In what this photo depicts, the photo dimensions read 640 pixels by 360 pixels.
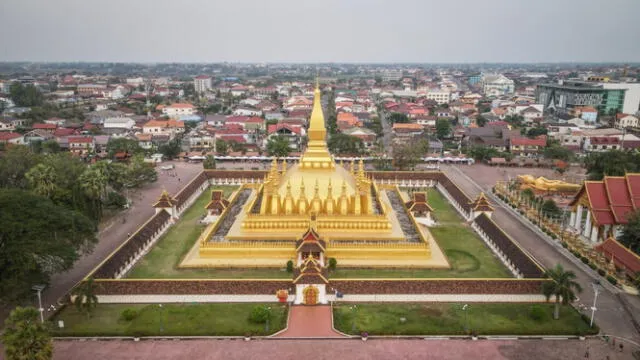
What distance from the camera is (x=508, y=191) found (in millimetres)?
59688

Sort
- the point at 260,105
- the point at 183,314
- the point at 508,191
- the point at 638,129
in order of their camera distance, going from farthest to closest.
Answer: the point at 260,105
the point at 638,129
the point at 508,191
the point at 183,314

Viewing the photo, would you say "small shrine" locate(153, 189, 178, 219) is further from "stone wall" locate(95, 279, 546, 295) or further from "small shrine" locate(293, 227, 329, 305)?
"small shrine" locate(293, 227, 329, 305)

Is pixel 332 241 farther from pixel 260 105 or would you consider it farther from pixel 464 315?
pixel 260 105

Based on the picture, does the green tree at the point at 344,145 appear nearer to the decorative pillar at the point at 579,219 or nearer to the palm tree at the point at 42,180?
the decorative pillar at the point at 579,219

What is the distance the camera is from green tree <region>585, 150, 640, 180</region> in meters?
56.6

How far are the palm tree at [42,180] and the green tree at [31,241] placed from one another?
1187 cm

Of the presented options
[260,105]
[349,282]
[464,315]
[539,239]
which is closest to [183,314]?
[349,282]

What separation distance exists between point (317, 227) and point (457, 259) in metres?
12.0

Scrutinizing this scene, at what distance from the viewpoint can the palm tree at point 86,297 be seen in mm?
28828

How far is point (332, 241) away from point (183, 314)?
13964 mm

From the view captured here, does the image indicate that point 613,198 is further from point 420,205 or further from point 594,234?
point 420,205

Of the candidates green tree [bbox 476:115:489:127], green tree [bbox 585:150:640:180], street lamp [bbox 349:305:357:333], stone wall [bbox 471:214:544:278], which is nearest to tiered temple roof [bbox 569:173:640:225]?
stone wall [bbox 471:214:544:278]

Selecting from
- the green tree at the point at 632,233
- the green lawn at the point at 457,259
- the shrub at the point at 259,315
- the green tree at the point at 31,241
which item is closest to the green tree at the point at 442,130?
the green lawn at the point at 457,259

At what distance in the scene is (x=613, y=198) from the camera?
43469 millimetres
